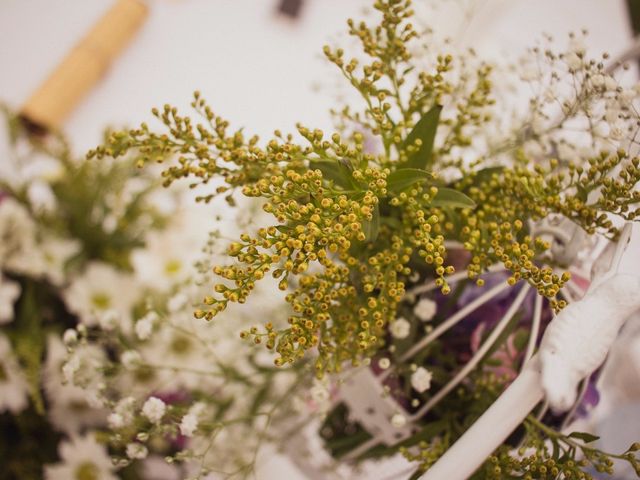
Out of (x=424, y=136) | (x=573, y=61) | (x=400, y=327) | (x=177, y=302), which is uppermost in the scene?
(x=573, y=61)

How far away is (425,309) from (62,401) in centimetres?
45

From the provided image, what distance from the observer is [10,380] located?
23.1 inches

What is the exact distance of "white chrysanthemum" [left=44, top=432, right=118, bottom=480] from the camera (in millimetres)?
570

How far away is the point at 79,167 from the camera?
628mm

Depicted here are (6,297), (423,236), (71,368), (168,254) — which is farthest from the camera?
(168,254)

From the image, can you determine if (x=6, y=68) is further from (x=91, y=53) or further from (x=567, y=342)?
(x=567, y=342)

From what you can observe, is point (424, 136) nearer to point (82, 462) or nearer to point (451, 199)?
point (451, 199)

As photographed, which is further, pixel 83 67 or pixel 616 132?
pixel 83 67

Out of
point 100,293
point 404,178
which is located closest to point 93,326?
point 100,293

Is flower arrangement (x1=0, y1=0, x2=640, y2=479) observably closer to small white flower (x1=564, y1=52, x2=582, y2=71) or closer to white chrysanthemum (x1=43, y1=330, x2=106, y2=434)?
small white flower (x1=564, y1=52, x2=582, y2=71)

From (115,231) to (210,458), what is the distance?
29 cm

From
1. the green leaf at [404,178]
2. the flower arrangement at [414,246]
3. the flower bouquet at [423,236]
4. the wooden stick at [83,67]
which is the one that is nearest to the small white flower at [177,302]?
the flower arrangement at [414,246]

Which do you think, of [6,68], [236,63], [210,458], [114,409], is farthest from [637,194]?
[6,68]

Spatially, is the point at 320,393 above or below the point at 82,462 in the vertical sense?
above
